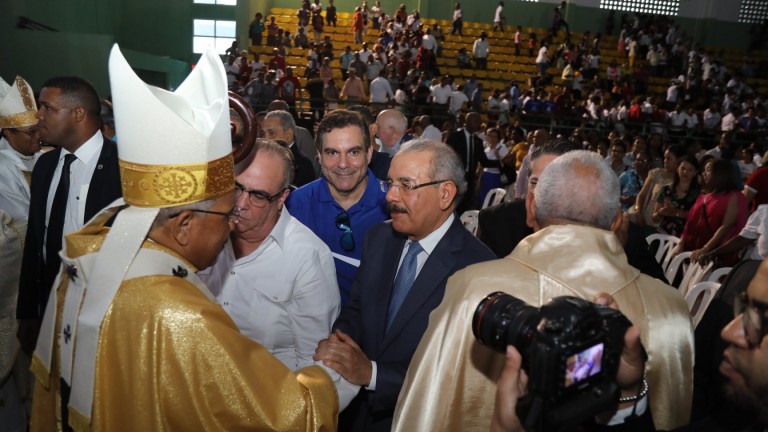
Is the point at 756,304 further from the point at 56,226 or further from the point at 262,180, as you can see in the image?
the point at 56,226

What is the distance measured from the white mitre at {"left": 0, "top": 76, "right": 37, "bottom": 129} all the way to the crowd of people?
0.5 inches

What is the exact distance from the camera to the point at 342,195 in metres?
3.21

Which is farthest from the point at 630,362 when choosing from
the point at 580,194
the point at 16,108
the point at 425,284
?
the point at 16,108

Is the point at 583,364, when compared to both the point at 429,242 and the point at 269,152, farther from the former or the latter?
the point at 269,152

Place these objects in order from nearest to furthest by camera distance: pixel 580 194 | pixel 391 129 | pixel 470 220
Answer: pixel 580 194, pixel 470 220, pixel 391 129

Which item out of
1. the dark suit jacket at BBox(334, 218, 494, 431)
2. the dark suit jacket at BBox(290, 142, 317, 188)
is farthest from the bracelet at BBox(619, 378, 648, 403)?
the dark suit jacket at BBox(290, 142, 317, 188)

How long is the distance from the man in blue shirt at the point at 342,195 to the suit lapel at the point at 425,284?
34.1 inches

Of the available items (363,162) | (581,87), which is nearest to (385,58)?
(581,87)

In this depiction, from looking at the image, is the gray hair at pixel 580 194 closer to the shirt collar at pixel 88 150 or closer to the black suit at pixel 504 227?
the black suit at pixel 504 227

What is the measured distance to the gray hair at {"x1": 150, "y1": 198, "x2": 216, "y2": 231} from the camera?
5.53ft

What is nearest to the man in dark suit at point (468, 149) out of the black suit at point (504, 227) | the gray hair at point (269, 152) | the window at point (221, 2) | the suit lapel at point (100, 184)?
the black suit at point (504, 227)

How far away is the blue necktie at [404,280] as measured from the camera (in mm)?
2309

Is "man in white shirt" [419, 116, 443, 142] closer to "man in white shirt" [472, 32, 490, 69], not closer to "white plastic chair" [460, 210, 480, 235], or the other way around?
"white plastic chair" [460, 210, 480, 235]

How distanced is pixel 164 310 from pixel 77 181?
1.91 metres
